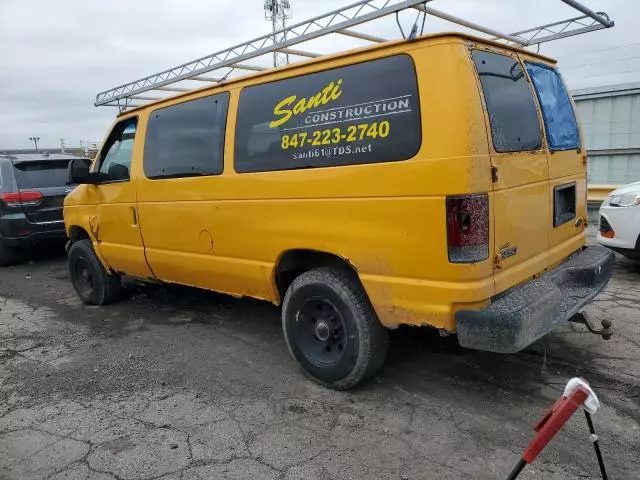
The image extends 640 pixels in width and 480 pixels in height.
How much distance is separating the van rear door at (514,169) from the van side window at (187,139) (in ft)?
6.52

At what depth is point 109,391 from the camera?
3.68 metres

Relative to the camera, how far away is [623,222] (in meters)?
5.64

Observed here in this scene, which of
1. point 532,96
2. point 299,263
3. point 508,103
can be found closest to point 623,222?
point 532,96

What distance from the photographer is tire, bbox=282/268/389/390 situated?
10.6 ft

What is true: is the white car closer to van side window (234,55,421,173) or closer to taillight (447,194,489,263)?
taillight (447,194,489,263)

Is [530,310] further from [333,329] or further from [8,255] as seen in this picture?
[8,255]

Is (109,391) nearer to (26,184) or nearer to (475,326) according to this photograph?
(475,326)

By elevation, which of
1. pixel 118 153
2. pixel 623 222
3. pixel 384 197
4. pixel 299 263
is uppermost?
pixel 118 153

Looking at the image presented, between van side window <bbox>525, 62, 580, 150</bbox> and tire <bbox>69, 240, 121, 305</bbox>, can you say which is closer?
van side window <bbox>525, 62, 580, 150</bbox>

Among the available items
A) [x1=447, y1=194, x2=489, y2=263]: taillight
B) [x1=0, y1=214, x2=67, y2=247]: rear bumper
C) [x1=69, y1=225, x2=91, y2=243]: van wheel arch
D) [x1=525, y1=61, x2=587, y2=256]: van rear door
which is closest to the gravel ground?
[x1=525, y1=61, x2=587, y2=256]: van rear door

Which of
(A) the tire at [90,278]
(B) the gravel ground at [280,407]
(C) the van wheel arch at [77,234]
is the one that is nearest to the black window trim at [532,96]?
(B) the gravel ground at [280,407]

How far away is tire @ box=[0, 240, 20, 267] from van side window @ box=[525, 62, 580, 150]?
323 inches

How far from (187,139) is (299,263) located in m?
1.49

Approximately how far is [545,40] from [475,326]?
3404 millimetres
